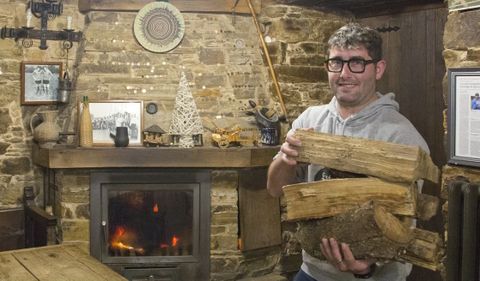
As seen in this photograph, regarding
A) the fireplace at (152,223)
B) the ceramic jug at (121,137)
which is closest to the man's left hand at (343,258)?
the fireplace at (152,223)

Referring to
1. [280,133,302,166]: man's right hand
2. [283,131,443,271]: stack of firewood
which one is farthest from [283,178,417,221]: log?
[280,133,302,166]: man's right hand

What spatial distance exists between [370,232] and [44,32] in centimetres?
366

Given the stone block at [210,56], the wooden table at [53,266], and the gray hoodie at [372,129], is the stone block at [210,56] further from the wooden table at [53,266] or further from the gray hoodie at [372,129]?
the gray hoodie at [372,129]

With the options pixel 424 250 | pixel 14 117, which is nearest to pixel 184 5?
pixel 14 117

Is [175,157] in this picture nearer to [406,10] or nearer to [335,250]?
[406,10]

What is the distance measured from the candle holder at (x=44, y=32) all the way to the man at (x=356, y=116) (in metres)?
3.07

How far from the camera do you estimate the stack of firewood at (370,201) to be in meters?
1.69

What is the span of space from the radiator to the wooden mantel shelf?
180 cm

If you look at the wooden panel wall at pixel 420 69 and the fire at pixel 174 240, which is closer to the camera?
the wooden panel wall at pixel 420 69

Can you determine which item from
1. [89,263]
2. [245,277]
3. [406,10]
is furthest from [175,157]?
[406,10]

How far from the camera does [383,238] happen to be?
1690mm

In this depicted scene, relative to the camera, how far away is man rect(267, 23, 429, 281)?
1938mm

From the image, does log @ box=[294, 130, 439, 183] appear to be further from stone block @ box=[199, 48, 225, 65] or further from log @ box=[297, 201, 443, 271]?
stone block @ box=[199, 48, 225, 65]

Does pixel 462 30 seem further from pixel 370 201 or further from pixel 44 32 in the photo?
pixel 44 32
